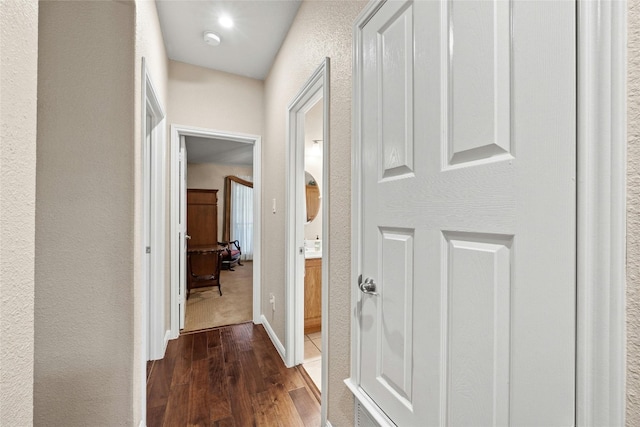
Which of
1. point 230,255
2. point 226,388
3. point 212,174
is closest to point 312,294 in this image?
point 226,388

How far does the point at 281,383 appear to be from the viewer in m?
1.88

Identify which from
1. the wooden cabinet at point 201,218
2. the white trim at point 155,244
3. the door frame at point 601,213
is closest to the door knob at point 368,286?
the door frame at point 601,213

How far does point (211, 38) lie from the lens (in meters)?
2.14

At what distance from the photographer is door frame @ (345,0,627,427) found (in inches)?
16.9

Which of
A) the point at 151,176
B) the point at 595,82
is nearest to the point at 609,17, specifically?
the point at 595,82

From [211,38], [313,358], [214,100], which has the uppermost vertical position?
[211,38]

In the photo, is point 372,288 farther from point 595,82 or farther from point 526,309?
point 595,82

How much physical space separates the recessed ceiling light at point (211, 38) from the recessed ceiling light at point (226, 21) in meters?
0.15

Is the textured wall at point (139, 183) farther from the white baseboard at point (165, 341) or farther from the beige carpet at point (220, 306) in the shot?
the beige carpet at point (220, 306)

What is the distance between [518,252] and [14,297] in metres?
1.03

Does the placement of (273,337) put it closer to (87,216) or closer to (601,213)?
(87,216)

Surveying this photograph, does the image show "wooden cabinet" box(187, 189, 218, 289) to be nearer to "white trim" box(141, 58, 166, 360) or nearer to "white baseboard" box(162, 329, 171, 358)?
"white baseboard" box(162, 329, 171, 358)

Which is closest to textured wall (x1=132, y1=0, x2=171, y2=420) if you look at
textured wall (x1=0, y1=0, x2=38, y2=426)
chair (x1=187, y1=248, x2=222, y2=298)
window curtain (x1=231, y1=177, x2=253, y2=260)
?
textured wall (x1=0, y1=0, x2=38, y2=426)

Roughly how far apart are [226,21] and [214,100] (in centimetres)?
81
